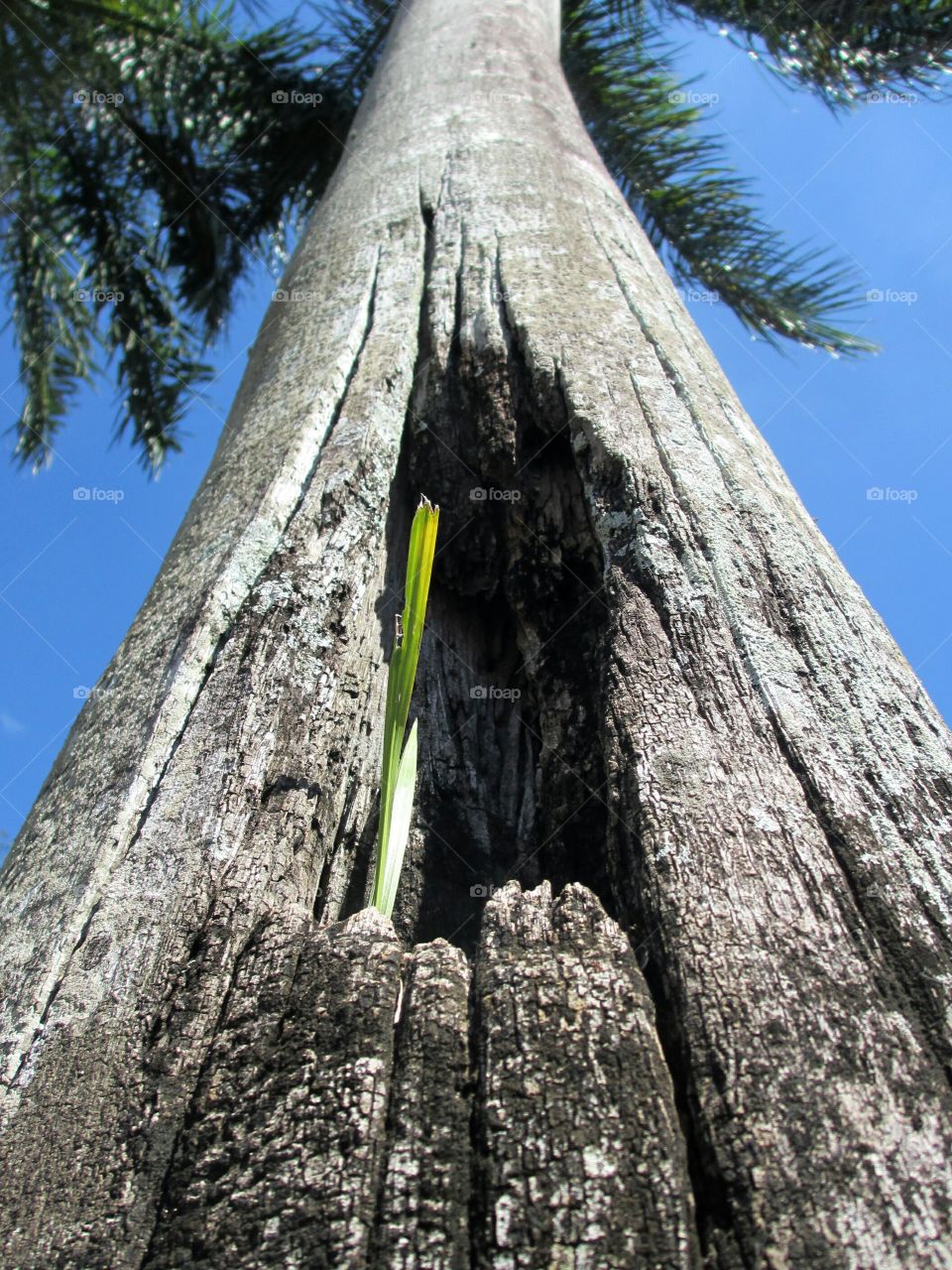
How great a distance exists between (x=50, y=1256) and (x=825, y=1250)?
0.58 m

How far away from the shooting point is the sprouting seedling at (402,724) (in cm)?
112

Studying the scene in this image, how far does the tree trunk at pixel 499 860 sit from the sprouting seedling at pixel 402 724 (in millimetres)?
100

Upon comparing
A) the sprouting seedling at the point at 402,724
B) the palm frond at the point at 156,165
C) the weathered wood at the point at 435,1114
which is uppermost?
the palm frond at the point at 156,165

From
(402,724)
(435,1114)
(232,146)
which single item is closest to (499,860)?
(402,724)

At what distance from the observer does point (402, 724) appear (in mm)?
1174

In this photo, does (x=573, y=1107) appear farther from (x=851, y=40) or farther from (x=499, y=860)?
(x=851, y=40)

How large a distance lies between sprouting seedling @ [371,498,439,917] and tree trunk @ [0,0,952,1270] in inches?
3.9

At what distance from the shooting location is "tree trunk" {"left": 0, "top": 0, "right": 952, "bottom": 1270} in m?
0.73

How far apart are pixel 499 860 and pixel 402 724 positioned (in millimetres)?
325

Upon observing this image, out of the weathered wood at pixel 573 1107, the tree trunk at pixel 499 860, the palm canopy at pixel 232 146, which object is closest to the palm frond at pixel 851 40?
the palm canopy at pixel 232 146

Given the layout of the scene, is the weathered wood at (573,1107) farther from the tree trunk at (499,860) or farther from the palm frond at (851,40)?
the palm frond at (851,40)

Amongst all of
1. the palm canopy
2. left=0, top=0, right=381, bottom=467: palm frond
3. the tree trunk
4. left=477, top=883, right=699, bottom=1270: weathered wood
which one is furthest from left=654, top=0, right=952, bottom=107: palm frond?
left=477, top=883, right=699, bottom=1270: weathered wood

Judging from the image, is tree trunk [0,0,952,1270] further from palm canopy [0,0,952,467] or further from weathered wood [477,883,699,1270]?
palm canopy [0,0,952,467]

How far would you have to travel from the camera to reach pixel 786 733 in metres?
1.05
